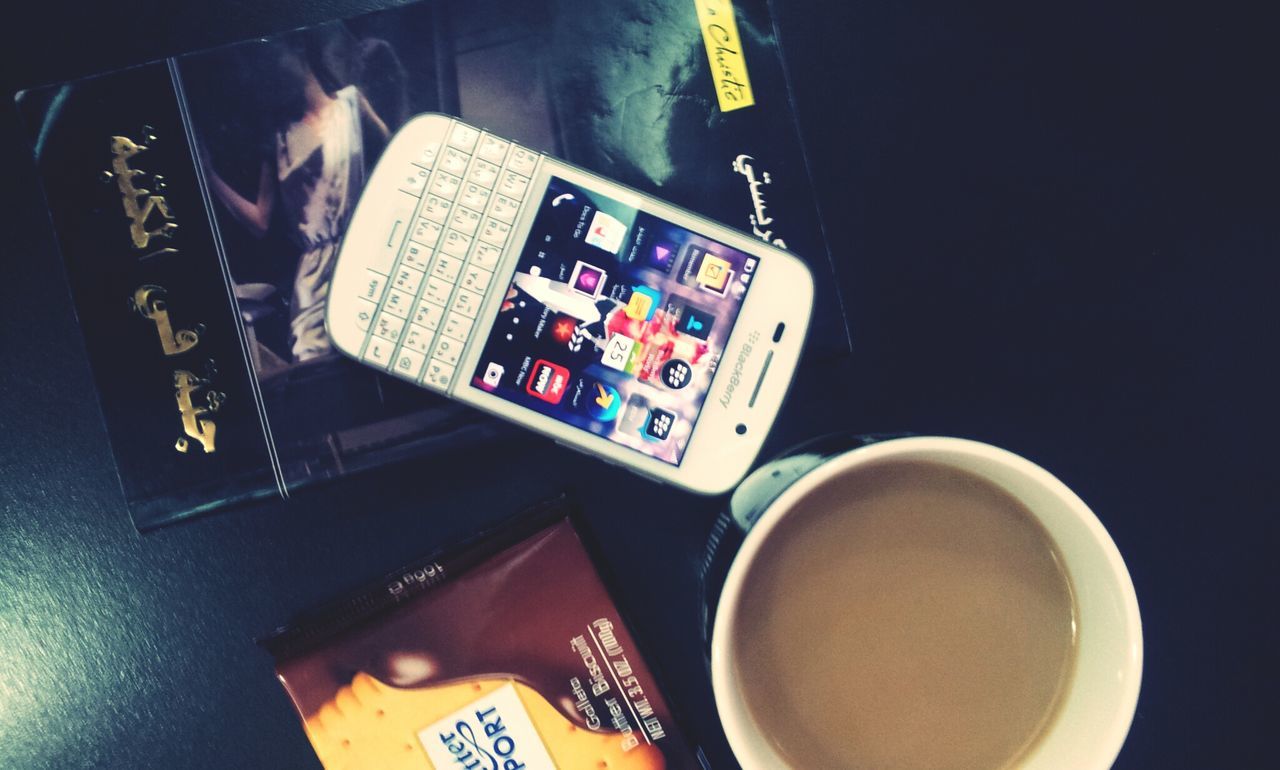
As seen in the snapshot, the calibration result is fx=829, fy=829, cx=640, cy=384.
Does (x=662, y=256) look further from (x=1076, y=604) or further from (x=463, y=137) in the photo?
(x=1076, y=604)

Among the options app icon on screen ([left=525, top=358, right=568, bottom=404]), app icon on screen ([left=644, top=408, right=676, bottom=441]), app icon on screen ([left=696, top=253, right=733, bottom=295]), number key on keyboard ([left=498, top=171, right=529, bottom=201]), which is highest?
number key on keyboard ([left=498, top=171, right=529, bottom=201])

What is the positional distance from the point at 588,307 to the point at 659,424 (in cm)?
7

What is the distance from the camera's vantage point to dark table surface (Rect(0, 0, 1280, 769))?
0.43m

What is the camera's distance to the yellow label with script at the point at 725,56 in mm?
425

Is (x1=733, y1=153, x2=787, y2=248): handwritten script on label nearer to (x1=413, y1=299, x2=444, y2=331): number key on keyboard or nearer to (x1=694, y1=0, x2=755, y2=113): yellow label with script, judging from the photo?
(x1=694, y1=0, x2=755, y2=113): yellow label with script

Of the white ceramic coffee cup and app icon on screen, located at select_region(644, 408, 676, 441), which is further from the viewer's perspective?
app icon on screen, located at select_region(644, 408, 676, 441)

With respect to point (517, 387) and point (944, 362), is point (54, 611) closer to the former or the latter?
point (517, 387)

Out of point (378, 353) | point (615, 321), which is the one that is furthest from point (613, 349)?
point (378, 353)

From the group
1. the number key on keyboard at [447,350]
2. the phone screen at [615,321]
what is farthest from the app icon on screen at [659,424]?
the number key on keyboard at [447,350]

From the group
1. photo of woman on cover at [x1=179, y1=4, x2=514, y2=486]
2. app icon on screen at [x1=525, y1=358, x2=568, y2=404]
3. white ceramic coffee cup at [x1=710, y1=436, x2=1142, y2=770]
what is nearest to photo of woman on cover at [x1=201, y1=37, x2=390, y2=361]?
photo of woman on cover at [x1=179, y1=4, x2=514, y2=486]

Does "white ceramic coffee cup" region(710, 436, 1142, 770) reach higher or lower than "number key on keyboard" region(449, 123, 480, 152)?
lower

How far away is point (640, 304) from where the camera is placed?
0.42 meters

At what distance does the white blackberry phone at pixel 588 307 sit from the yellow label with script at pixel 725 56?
7cm

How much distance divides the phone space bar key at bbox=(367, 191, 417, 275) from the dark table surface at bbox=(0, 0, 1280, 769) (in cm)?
11
